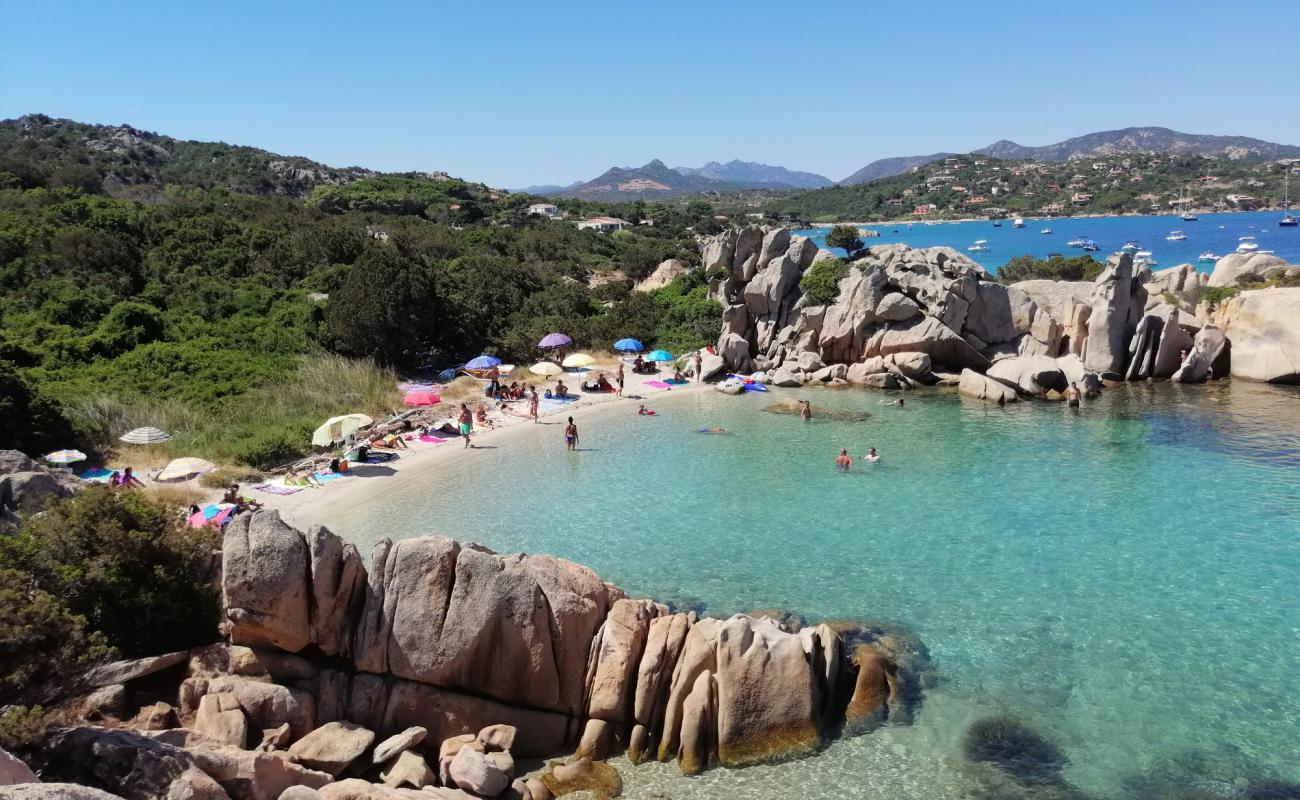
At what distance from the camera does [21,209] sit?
4722 centimetres

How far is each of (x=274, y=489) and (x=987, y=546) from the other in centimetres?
2015

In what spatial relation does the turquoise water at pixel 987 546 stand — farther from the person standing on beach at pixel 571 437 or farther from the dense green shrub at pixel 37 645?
A: the dense green shrub at pixel 37 645

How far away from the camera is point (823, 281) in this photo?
40.7 m

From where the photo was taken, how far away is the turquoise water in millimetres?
11789

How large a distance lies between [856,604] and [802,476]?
29.1ft

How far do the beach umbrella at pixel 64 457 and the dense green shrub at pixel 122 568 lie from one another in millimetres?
11031

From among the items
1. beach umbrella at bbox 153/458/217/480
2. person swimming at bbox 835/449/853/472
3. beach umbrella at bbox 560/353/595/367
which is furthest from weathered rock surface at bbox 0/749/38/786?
beach umbrella at bbox 560/353/595/367

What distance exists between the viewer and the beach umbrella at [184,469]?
71.2 ft

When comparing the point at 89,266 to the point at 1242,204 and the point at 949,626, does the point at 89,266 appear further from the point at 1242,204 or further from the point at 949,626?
the point at 1242,204

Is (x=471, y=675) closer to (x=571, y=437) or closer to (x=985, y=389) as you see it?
(x=571, y=437)

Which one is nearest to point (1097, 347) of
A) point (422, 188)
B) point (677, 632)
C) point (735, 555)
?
point (735, 555)

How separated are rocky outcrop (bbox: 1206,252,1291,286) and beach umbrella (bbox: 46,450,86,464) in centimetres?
5973

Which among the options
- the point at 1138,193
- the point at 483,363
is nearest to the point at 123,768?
the point at 483,363

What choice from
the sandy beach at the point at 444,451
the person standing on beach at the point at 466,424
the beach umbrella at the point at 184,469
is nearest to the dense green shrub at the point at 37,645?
the sandy beach at the point at 444,451
